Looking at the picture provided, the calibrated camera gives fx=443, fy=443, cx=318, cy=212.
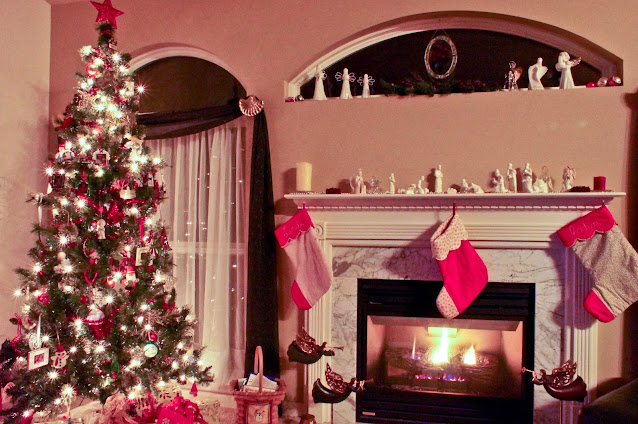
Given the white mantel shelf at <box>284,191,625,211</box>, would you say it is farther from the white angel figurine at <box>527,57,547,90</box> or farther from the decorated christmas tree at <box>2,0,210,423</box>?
the decorated christmas tree at <box>2,0,210,423</box>

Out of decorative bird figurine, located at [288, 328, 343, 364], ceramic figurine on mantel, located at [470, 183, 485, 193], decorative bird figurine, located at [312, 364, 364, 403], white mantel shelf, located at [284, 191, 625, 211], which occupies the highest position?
ceramic figurine on mantel, located at [470, 183, 485, 193]

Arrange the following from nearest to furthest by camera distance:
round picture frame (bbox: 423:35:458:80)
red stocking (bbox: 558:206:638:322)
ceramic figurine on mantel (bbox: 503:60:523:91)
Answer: red stocking (bbox: 558:206:638:322), ceramic figurine on mantel (bbox: 503:60:523:91), round picture frame (bbox: 423:35:458:80)

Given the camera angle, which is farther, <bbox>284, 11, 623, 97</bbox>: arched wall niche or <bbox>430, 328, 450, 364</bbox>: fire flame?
<bbox>430, 328, 450, 364</bbox>: fire flame

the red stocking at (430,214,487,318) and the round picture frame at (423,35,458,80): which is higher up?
the round picture frame at (423,35,458,80)

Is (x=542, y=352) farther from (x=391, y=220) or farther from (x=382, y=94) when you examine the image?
(x=382, y=94)

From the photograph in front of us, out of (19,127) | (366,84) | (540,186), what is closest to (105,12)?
(19,127)

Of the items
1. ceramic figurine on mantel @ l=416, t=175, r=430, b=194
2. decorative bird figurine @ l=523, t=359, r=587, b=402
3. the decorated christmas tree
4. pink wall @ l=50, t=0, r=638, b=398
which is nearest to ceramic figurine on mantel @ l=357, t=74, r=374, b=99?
pink wall @ l=50, t=0, r=638, b=398

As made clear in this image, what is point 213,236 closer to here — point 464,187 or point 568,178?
point 464,187

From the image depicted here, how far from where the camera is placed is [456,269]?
2.62 metres

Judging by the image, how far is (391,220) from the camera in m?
2.84

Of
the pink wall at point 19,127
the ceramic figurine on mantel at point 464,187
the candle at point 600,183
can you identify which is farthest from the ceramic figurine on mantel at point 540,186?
the pink wall at point 19,127

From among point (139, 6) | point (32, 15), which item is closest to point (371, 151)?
point (139, 6)

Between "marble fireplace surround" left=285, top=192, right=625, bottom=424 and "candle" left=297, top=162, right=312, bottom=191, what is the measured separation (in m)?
0.09

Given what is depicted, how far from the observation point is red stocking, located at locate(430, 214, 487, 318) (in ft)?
8.43
